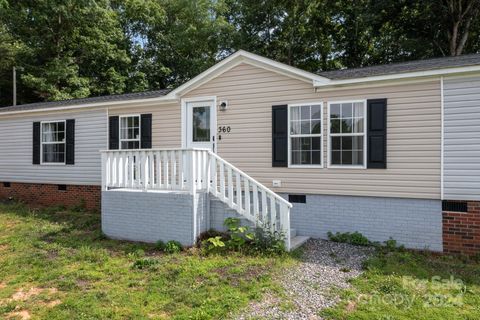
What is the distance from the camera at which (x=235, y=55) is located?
7828mm

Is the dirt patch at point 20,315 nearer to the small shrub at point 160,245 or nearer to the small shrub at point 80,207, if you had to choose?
the small shrub at point 160,245

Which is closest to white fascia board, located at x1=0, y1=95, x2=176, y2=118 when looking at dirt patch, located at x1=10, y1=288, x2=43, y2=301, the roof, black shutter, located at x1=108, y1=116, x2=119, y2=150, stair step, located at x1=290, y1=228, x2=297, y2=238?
the roof

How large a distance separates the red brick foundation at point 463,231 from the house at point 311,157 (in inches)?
0.6

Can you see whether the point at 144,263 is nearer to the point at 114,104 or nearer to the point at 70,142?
the point at 114,104

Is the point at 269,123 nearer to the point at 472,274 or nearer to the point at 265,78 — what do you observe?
the point at 265,78

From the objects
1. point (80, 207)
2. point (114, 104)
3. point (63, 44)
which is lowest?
point (80, 207)

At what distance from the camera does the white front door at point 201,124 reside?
830 centimetres

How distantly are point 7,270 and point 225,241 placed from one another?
3374 millimetres

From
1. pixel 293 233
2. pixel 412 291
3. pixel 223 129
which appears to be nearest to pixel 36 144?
pixel 223 129

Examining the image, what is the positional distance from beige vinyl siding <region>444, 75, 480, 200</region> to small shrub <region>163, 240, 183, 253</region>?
4.56 metres

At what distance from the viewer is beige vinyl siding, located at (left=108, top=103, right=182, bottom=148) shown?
8688mm

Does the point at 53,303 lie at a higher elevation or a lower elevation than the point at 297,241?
lower

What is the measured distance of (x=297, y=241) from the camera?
6.49 metres

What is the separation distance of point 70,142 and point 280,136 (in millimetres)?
6341
